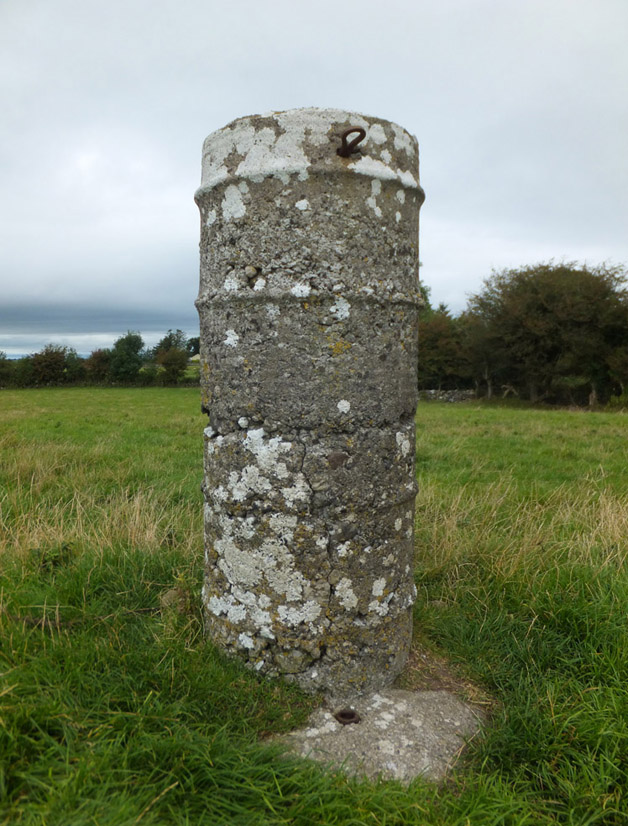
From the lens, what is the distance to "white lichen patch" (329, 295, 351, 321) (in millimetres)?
2574

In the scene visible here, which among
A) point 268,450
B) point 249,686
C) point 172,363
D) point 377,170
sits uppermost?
point 172,363

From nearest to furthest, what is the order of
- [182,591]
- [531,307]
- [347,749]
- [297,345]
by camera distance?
[347,749]
[297,345]
[182,591]
[531,307]

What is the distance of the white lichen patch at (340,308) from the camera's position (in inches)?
101

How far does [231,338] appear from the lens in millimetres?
2713

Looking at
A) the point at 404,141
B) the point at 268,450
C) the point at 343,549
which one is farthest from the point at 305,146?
the point at 343,549

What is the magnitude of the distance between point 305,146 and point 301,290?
2.21 ft

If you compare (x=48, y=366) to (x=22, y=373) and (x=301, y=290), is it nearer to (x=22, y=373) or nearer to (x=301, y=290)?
(x=22, y=373)

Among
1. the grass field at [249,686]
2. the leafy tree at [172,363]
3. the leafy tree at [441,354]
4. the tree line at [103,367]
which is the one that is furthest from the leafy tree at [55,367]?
the grass field at [249,686]

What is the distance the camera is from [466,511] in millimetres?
5258

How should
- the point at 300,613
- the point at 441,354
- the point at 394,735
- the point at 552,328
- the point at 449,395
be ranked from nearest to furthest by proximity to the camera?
the point at 394,735 < the point at 300,613 < the point at 552,328 < the point at 449,395 < the point at 441,354

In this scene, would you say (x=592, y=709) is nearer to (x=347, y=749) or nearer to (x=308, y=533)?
(x=347, y=749)

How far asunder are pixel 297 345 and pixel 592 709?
2.15 meters

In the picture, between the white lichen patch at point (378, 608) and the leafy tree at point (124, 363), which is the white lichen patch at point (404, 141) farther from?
the leafy tree at point (124, 363)

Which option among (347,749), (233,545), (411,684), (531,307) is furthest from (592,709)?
(531,307)
